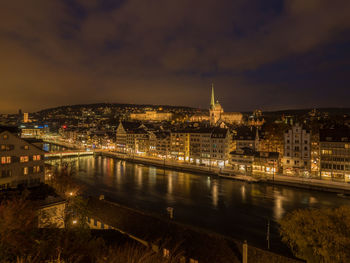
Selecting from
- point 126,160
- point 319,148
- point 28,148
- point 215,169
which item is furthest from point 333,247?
point 126,160

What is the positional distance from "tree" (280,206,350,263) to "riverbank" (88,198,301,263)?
1436 millimetres

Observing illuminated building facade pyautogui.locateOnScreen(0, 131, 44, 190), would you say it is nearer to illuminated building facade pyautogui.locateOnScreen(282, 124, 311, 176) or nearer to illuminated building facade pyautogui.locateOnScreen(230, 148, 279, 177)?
illuminated building facade pyautogui.locateOnScreen(230, 148, 279, 177)

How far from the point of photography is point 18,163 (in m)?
16.0

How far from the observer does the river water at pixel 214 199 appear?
15.9 meters

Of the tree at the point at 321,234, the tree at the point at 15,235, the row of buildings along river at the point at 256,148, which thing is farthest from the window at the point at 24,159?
the row of buildings along river at the point at 256,148

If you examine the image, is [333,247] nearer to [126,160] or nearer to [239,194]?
[239,194]

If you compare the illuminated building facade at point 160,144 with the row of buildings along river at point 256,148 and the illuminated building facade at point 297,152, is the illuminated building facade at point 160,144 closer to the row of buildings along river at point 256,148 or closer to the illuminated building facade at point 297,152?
the row of buildings along river at point 256,148

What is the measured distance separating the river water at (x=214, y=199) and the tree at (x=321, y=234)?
12.8 ft

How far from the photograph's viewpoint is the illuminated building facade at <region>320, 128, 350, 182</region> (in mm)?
24984

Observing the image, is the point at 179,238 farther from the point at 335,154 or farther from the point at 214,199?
the point at 335,154

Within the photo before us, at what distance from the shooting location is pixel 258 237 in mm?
14125

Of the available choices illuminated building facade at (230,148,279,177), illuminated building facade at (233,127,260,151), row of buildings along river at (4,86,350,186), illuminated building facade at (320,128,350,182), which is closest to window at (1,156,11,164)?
row of buildings along river at (4,86,350,186)

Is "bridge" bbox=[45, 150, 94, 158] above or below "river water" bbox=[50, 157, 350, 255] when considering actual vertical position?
above

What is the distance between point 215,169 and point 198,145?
679cm
